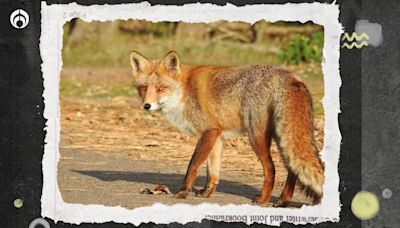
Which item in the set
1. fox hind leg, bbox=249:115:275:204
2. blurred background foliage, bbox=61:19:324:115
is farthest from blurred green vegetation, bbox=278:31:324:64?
fox hind leg, bbox=249:115:275:204

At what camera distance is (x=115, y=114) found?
1087cm

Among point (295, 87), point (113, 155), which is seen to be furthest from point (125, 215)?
point (113, 155)

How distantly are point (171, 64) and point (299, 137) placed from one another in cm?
153

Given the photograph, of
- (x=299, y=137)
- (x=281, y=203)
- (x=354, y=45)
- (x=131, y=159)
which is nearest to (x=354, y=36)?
(x=354, y=45)

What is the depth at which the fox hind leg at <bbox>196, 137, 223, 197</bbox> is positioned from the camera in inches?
265

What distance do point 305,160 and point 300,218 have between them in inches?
24.2

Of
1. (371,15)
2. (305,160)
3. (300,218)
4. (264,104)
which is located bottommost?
(300,218)

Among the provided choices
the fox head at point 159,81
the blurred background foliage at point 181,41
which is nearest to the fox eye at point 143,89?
the fox head at point 159,81

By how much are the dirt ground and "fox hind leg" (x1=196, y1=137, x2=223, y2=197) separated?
83mm

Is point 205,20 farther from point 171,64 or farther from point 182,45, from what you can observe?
point 182,45

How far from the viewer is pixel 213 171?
6812 millimetres

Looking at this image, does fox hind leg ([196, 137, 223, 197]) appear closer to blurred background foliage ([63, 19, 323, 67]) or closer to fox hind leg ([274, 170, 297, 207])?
fox hind leg ([274, 170, 297, 207])

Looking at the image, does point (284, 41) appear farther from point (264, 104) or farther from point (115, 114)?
point (264, 104)

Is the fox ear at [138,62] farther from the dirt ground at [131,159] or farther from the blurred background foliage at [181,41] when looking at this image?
the blurred background foliage at [181,41]
